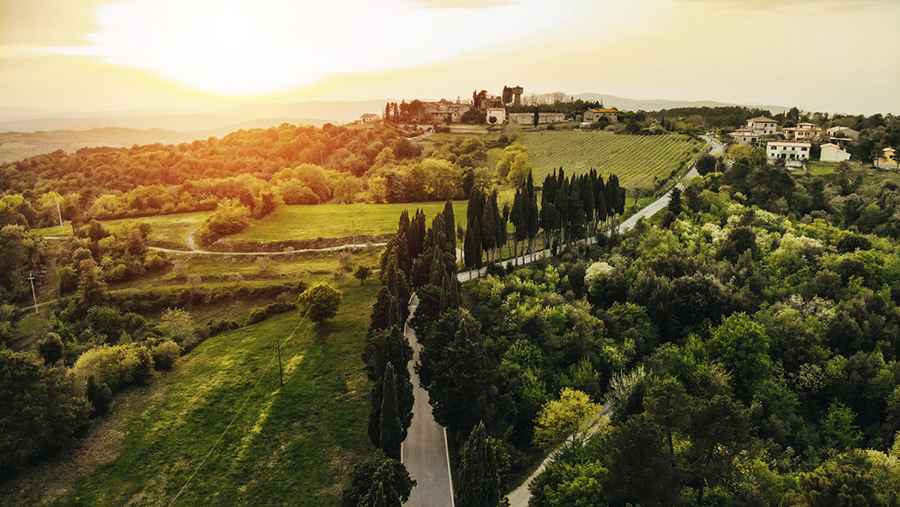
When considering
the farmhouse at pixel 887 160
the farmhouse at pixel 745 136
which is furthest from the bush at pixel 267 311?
the farmhouse at pixel 745 136

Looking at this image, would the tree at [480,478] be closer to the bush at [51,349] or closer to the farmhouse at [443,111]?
the bush at [51,349]

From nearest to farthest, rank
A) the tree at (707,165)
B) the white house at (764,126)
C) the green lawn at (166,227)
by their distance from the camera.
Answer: the green lawn at (166,227)
the tree at (707,165)
the white house at (764,126)

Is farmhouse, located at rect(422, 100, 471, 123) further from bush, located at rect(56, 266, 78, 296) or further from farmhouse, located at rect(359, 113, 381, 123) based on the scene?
bush, located at rect(56, 266, 78, 296)

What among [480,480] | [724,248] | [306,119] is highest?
[306,119]

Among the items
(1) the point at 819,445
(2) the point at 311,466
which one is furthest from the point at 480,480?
(1) the point at 819,445

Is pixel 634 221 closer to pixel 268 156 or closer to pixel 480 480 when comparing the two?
pixel 480 480

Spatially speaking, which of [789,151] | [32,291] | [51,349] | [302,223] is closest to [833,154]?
[789,151]

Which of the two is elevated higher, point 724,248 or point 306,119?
point 306,119

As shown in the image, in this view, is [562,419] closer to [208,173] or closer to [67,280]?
[67,280]
